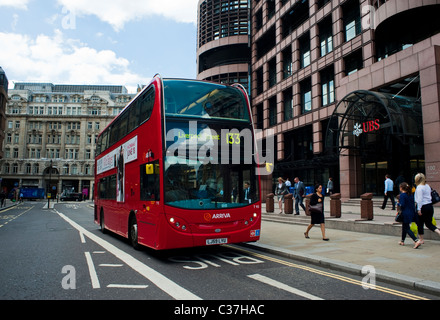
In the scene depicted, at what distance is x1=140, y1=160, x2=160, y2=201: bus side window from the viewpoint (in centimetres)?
706

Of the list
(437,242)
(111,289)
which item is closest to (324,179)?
(437,242)

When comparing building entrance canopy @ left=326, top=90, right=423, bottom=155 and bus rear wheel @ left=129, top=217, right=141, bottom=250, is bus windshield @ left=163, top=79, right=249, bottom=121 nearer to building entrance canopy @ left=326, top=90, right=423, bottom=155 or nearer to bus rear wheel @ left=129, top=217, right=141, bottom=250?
bus rear wheel @ left=129, top=217, right=141, bottom=250

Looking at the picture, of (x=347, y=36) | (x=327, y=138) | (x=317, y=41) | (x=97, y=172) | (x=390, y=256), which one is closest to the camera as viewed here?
(x=390, y=256)

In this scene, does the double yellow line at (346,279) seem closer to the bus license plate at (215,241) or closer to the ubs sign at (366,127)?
the bus license plate at (215,241)

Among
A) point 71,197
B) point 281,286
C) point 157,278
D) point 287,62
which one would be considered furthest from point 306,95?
point 71,197

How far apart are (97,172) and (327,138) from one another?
14.2m

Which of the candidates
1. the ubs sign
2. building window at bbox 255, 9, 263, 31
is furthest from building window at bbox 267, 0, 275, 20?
the ubs sign

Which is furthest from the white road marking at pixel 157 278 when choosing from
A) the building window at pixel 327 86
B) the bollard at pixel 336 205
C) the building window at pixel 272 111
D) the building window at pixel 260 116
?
the building window at pixel 260 116

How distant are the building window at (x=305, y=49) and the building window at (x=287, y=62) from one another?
1.50 meters

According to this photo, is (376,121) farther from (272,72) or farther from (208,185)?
(272,72)

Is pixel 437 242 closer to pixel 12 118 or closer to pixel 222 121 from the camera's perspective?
pixel 222 121

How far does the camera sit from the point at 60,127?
77438 millimetres

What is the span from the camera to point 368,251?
7957 mm

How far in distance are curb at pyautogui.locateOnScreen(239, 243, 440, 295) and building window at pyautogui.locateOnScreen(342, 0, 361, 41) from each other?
65.5 ft
